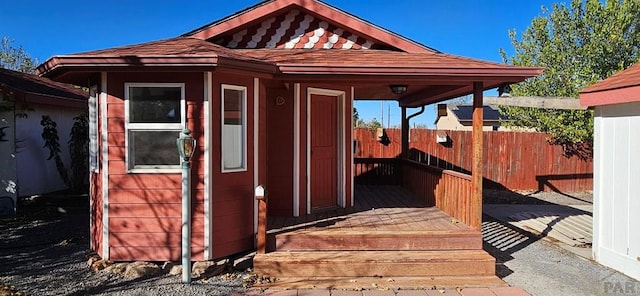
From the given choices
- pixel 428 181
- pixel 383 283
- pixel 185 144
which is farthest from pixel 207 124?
pixel 428 181

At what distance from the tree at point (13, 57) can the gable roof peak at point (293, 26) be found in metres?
28.9

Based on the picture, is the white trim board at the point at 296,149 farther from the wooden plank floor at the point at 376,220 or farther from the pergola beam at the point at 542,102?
the pergola beam at the point at 542,102

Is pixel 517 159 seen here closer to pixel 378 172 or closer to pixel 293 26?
pixel 378 172

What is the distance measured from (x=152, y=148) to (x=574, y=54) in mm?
12834

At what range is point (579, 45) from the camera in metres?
12.7

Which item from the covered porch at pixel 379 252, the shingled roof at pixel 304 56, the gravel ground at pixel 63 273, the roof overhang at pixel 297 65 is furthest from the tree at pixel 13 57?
the covered porch at pixel 379 252

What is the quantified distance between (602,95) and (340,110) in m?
3.48

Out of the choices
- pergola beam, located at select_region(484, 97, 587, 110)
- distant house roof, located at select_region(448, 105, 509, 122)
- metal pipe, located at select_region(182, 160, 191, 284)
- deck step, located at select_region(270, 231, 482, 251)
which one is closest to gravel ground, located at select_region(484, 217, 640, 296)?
deck step, located at select_region(270, 231, 482, 251)

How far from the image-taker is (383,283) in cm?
445

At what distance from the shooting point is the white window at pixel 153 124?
4652 mm

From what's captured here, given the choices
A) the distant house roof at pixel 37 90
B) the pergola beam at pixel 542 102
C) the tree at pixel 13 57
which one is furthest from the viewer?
the tree at pixel 13 57

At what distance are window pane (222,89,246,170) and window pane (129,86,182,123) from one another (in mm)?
527

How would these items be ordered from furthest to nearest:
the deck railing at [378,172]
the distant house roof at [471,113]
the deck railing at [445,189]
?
the distant house roof at [471,113], the deck railing at [378,172], the deck railing at [445,189]

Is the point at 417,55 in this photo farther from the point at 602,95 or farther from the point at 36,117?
the point at 36,117
